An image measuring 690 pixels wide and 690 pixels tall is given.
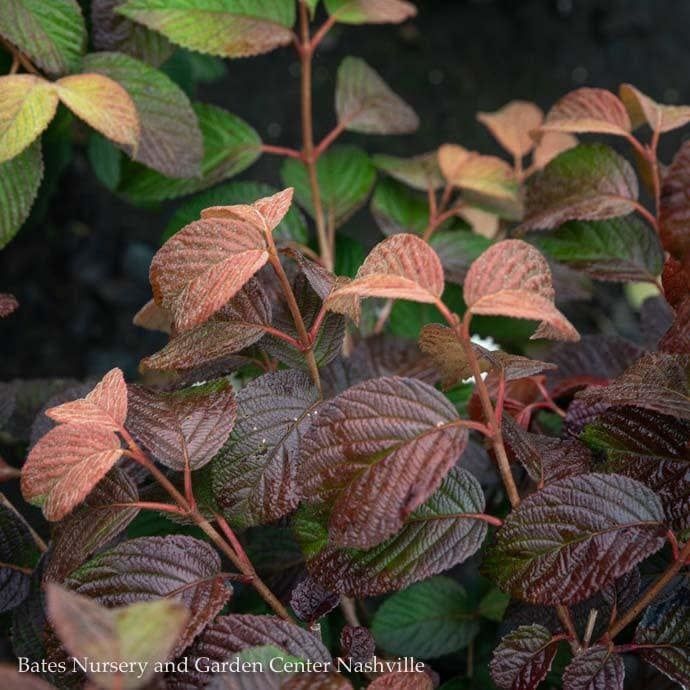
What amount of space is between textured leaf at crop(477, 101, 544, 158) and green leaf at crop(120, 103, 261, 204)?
1.18 ft

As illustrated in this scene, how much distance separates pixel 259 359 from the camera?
2.89 ft

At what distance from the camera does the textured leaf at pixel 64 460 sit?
666 mm

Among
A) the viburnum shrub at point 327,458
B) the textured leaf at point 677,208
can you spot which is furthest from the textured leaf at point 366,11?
the textured leaf at point 677,208

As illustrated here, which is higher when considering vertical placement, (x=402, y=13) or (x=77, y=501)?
(x=402, y=13)

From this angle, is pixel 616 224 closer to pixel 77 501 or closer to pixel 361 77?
pixel 361 77

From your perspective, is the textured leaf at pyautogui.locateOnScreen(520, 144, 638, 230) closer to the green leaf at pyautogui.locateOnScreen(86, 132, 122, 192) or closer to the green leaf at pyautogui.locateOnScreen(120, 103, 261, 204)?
the green leaf at pyautogui.locateOnScreen(120, 103, 261, 204)

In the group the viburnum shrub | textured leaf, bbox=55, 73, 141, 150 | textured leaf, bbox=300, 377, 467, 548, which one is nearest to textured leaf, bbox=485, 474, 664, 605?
the viburnum shrub

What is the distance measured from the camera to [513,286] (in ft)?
2.13

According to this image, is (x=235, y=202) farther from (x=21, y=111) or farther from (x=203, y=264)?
(x=203, y=264)

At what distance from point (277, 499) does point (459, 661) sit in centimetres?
56

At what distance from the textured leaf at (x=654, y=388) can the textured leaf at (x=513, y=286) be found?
0.08 meters

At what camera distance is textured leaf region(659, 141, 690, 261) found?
0.78 meters

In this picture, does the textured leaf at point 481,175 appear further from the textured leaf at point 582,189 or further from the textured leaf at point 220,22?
the textured leaf at point 220,22

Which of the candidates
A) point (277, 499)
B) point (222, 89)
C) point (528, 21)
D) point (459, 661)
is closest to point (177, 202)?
point (222, 89)
